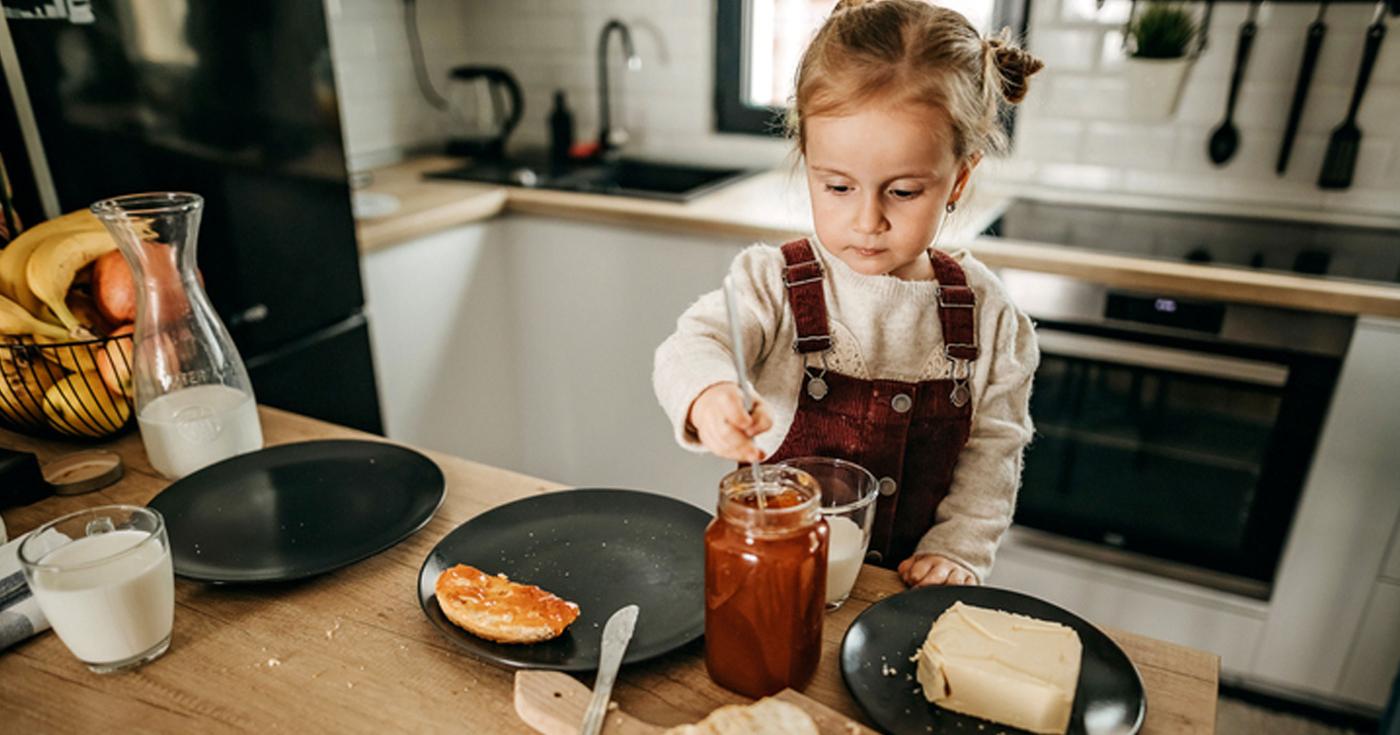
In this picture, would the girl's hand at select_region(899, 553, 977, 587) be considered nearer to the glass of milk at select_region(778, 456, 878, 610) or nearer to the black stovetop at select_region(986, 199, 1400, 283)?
the glass of milk at select_region(778, 456, 878, 610)

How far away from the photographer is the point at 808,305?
3.48 ft

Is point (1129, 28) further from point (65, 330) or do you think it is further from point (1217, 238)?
point (65, 330)

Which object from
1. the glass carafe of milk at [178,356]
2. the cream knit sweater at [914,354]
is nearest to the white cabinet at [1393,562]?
the cream knit sweater at [914,354]

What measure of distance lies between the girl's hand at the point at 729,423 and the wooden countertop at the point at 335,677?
0.17 metres

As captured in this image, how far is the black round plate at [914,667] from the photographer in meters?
0.66

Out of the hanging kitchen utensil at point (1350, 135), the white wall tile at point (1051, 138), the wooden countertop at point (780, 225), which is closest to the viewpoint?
the wooden countertop at point (780, 225)

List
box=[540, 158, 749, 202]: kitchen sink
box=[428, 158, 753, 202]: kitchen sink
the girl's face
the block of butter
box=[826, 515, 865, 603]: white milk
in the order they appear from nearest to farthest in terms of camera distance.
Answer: the block of butter < box=[826, 515, 865, 603]: white milk < the girl's face < box=[428, 158, 753, 202]: kitchen sink < box=[540, 158, 749, 202]: kitchen sink

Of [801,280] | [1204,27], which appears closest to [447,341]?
[801,280]

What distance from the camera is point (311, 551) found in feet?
2.89

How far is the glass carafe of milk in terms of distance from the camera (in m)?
0.96

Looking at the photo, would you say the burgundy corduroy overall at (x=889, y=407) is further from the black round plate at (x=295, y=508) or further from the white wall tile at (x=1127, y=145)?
the white wall tile at (x=1127, y=145)

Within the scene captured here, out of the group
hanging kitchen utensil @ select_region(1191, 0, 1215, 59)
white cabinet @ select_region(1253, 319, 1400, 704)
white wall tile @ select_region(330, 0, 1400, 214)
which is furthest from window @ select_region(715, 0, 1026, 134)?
white cabinet @ select_region(1253, 319, 1400, 704)

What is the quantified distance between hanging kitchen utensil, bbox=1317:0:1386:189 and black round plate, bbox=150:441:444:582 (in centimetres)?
196

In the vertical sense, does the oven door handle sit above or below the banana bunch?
below
